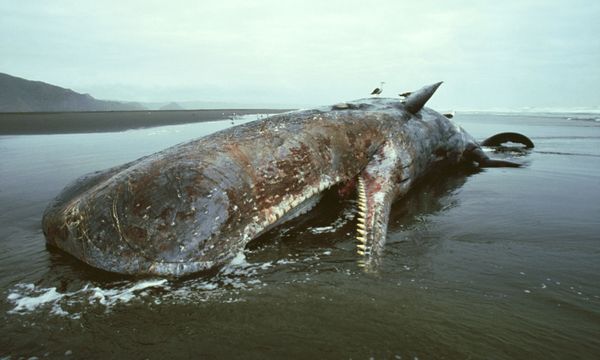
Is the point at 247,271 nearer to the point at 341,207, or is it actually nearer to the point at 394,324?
the point at 394,324

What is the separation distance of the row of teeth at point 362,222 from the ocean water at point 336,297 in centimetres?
11

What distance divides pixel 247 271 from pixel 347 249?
3.40 feet

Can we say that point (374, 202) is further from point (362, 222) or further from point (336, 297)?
point (336, 297)

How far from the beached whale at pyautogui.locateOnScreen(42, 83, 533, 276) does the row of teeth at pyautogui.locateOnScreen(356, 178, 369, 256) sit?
0.01m

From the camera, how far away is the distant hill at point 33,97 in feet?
142

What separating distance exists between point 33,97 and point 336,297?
57888 mm

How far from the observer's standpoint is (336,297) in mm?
2627

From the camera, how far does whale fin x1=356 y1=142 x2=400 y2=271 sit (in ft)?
10.8

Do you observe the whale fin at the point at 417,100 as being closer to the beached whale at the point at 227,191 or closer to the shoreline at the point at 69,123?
the beached whale at the point at 227,191

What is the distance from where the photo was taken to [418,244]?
3.61 m

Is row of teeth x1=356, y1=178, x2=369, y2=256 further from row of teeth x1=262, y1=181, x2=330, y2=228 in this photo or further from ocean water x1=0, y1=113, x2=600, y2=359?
row of teeth x1=262, y1=181, x2=330, y2=228

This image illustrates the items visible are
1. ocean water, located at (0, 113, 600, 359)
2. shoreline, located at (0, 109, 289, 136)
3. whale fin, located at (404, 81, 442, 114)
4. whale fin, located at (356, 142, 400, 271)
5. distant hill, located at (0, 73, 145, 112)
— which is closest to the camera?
ocean water, located at (0, 113, 600, 359)

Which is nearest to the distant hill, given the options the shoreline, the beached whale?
the shoreline

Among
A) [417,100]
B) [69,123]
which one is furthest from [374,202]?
[69,123]
